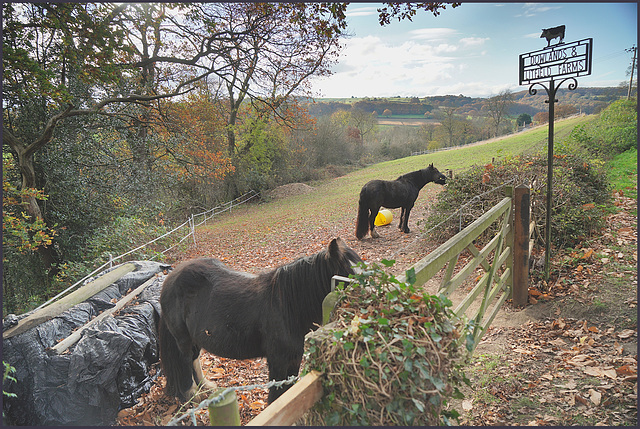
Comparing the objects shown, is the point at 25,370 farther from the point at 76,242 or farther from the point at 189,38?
the point at 189,38

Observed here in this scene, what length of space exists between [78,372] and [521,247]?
16.9ft

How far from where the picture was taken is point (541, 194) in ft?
17.9

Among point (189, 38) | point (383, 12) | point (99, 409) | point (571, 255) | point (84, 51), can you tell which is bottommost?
point (99, 409)

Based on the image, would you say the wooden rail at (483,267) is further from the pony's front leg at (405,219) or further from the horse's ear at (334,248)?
the pony's front leg at (405,219)

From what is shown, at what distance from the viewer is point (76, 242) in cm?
756

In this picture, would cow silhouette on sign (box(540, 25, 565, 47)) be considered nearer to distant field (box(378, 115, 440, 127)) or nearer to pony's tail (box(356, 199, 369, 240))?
pony's tail (box(356, 199, 369, 240))

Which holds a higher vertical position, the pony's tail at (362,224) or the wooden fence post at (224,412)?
the wooden fence post at (224,412)

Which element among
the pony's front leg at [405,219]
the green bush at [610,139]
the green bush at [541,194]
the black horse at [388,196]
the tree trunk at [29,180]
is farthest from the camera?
the green bush at [610,139]

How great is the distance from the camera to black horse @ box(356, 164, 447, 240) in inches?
304

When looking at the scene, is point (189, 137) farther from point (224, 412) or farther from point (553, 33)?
point (224, 412)

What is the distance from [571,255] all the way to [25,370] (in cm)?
679

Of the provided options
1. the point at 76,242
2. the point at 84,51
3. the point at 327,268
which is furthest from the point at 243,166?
the point at 327,268

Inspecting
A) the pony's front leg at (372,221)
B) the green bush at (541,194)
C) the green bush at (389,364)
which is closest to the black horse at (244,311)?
the green bush at (389,364)

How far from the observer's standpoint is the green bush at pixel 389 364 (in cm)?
116
